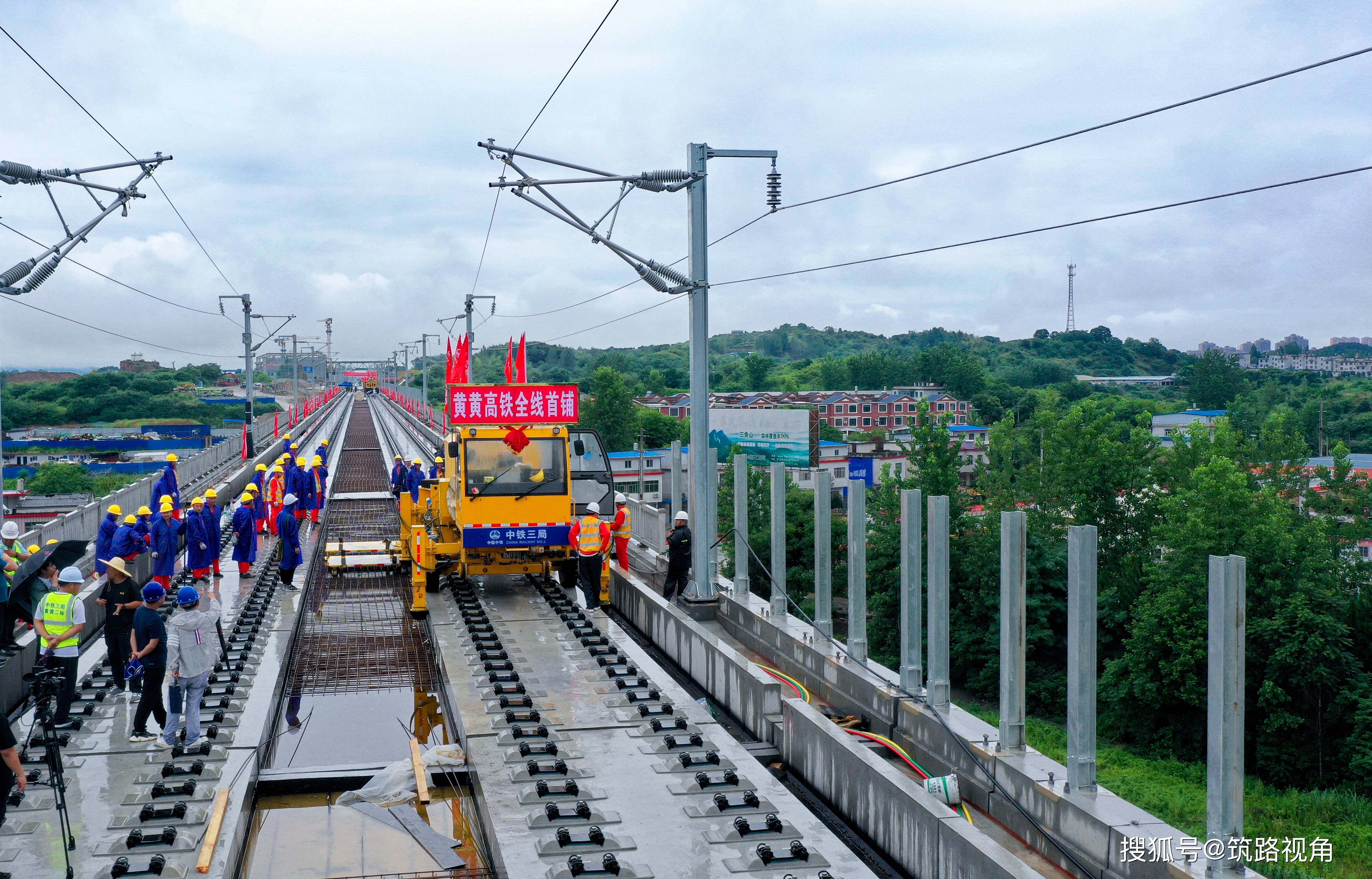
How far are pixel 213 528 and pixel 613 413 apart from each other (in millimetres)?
93522

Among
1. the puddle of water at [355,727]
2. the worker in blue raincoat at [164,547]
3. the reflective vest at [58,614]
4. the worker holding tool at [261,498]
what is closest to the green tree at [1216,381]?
the worker holding tool at [261,498]

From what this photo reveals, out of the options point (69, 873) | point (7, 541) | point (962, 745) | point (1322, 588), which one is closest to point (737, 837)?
point (962, 745)

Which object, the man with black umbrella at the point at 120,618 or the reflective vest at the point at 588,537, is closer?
the man with black umbrella at the point at 120,618

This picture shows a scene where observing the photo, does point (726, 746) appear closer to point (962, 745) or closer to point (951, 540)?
point (962, 745)

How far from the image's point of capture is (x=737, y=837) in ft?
26.2

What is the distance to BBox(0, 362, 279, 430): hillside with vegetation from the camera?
93.3m

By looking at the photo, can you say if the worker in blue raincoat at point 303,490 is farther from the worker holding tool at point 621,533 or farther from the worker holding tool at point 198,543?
the worker holding tool at point 621,533

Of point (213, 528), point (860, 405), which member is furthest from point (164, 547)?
point (860, 405)

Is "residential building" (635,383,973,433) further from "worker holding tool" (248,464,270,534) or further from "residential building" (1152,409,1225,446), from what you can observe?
"worker holding tool" (248,464,270,534)

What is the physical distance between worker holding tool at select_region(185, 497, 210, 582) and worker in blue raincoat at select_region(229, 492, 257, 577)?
0.65 meters

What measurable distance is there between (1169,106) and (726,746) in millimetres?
6826

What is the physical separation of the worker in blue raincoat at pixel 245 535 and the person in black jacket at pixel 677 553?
6955mm

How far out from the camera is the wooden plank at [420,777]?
9.66 meters

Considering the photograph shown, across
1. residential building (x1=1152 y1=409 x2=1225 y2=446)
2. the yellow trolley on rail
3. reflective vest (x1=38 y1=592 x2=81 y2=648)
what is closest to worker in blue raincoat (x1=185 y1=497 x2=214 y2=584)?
the yellow trolley on rail
